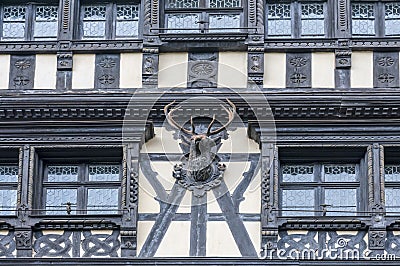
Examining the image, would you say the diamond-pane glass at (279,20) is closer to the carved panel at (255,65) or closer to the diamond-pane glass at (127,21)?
the carved panel at (255,65)

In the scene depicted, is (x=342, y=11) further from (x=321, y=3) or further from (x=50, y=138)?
(x=50, y=138)

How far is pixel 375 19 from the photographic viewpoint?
2383 cm

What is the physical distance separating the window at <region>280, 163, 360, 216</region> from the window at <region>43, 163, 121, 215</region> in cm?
236

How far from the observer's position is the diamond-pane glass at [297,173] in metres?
23.1

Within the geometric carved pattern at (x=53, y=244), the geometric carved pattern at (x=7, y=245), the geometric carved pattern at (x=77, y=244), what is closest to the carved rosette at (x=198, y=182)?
the geometric carved pattern at (x=77, y=244)

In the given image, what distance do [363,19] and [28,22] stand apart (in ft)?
15.9

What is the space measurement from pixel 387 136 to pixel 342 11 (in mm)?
1990

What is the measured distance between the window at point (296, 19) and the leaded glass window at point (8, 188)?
4.14 m

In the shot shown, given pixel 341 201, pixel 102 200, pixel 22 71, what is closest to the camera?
pixel 341 201

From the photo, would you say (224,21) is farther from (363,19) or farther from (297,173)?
(297,173)

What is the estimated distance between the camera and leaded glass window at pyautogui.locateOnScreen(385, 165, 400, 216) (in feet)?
74.6

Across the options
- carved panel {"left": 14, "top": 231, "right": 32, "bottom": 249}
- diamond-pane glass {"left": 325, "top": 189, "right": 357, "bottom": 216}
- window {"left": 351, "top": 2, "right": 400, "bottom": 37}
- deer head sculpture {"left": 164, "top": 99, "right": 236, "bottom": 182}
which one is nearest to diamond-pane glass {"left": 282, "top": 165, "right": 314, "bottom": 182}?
diamond-pane glass {"left": 325, "top": 189, "right": 357, "bottom": 216}

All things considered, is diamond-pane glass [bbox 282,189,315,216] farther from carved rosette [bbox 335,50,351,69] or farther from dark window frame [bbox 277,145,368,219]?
carved rosette [bbox 335,50,351,69]

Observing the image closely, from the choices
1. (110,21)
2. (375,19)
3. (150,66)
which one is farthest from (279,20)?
(110,21)
